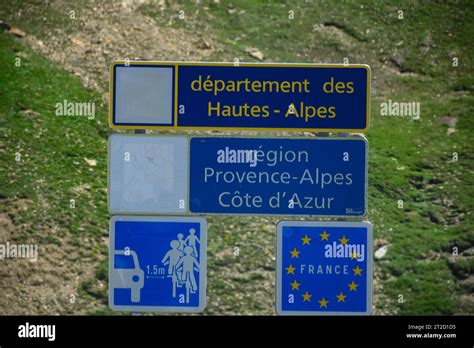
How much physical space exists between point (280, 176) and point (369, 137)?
19.4 feet

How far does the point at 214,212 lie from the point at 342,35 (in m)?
9.33

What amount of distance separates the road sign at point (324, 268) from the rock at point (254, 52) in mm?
7583

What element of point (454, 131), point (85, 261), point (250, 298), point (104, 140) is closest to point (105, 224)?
point (85, 261)

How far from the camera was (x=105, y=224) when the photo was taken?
16109mm

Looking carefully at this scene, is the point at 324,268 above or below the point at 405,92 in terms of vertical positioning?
below

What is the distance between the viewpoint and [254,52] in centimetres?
1928

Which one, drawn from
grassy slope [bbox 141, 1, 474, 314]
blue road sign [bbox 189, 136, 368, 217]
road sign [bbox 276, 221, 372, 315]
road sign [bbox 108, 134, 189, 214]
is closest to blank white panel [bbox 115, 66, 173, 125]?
road sign [bbox 108, 134, 189, 214]

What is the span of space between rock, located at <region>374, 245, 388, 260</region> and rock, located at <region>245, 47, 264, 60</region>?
5791 millimetres

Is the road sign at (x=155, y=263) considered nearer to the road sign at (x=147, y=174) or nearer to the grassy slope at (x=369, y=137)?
the road sign at (x=147, y=174)

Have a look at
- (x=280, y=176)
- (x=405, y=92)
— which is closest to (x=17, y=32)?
(x=405, y=92)

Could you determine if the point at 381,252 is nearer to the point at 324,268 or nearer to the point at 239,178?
the point at 324,268

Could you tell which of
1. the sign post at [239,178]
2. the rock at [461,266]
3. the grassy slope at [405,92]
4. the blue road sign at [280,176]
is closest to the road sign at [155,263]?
the sign post at [239,178]

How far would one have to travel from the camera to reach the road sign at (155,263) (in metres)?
12.5
